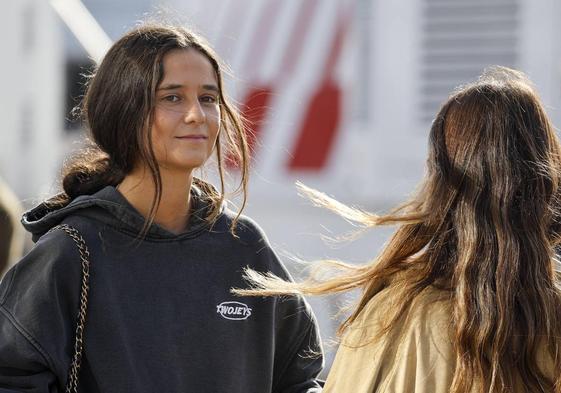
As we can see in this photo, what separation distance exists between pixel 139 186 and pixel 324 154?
7231 millimetres

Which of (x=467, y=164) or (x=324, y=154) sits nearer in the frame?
(x=467, y=164)

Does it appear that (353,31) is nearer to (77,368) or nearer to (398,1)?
(398,1)

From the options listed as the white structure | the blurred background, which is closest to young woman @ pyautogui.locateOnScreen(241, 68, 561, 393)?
the blurred background

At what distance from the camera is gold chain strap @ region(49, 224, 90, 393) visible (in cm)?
265

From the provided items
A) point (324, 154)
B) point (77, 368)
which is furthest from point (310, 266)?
point (324, 154)

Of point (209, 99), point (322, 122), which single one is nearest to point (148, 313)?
point (209, 99)

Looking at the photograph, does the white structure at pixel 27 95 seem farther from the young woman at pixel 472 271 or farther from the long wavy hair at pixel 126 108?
the young woman at pixel 472 271

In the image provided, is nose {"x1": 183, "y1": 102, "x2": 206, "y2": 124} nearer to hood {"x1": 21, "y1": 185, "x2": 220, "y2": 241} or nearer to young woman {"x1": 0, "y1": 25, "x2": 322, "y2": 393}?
young woman {"x1": 0, "y1": 25, "x2": 322, "y2": 393}

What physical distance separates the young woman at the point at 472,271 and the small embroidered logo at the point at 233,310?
19.2 inches

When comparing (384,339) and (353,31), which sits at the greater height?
(353,31)

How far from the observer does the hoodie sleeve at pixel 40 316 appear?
8.59ft

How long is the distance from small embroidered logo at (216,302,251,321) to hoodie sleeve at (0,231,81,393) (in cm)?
35

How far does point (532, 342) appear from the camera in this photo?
2.25 m

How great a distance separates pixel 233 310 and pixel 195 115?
46 centimetres
